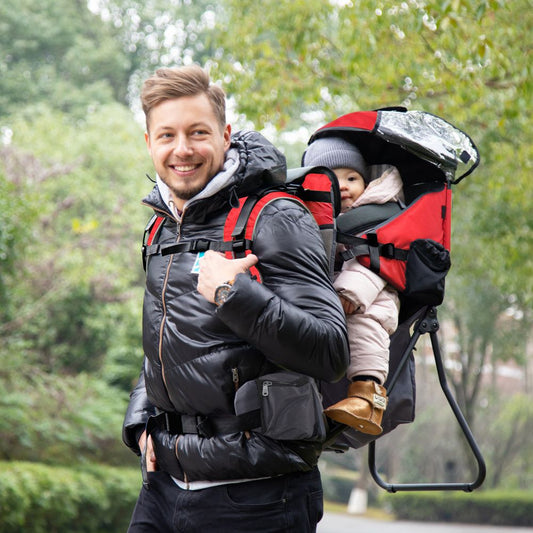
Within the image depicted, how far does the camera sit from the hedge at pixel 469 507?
87.0 feet

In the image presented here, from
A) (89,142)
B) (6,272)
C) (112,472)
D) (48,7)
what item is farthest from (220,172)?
(48,7)

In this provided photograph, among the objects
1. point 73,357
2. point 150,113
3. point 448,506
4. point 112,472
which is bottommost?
point 448,506

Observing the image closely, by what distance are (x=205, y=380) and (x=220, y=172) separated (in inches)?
25.0

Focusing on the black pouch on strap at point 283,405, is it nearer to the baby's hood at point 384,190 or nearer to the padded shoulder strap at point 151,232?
the padded shoulder strap at point 151,232

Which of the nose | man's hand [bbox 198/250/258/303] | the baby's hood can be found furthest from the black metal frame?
the nose

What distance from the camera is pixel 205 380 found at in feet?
7.96

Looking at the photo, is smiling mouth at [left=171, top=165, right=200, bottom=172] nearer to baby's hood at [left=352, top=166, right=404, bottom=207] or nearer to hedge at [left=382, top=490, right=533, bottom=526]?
baby's hood at [left=352, top=166, right=404, bottom=207]

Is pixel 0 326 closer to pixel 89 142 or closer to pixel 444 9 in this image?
pixel 444 9

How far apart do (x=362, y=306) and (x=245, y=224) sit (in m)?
0.54

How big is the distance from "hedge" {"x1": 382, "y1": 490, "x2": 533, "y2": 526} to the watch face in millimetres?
25748

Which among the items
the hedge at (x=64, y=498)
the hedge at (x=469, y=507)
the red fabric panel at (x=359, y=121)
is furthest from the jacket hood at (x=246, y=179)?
the hedge at (x=469, y=507)

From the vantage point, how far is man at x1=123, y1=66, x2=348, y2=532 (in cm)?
235

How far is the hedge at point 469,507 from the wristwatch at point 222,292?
2575 centimetres

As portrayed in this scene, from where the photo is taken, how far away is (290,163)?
24.5 metres
